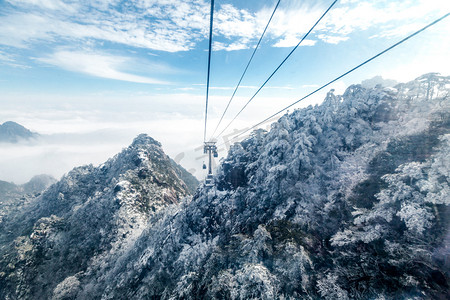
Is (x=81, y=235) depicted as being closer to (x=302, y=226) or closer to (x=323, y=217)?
(x=302, y=226)

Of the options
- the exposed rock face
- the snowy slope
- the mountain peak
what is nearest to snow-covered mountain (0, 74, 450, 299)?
the snowy slope

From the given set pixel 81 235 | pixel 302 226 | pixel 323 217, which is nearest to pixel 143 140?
pixel 81 235

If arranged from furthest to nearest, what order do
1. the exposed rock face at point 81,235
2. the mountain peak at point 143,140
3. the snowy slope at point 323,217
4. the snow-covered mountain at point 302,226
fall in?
1. the mountain peak at point 143,140
2. the exposed rock face at point 81,235
3. the snow-covered mountain at point 302,226
4. the snowy slope at point 323,217

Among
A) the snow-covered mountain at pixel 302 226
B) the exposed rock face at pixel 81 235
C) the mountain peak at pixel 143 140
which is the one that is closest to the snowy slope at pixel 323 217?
the snow-covered mountain at pixel 302 226

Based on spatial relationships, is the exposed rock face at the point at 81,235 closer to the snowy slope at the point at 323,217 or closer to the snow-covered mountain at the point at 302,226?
the snow-covered mountain at the point at 302,226

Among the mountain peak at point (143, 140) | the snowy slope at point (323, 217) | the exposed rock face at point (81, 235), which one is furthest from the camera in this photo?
the mountain peak at point (143, 140)

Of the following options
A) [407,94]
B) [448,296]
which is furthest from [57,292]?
[407,94]

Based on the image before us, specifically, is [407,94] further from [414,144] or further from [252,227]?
[252,227]
